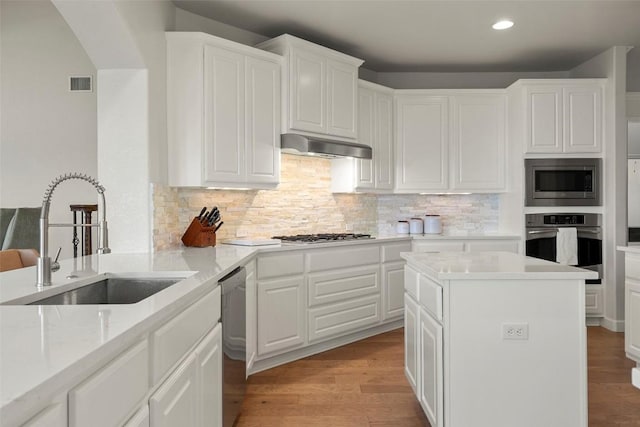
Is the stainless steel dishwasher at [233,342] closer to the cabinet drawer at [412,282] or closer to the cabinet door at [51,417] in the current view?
the cabinet drawer at [412,282]

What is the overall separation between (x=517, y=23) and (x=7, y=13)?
4445 millimetres

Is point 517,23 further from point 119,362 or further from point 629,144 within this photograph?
point 119,362

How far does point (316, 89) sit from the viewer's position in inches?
164

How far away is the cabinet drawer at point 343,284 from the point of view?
391 centimetres

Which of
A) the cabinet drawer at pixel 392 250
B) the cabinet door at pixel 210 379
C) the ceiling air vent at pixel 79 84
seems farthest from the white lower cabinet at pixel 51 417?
the ceiling air vent at pixel 79 84

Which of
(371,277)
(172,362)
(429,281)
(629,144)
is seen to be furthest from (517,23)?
(172,362)

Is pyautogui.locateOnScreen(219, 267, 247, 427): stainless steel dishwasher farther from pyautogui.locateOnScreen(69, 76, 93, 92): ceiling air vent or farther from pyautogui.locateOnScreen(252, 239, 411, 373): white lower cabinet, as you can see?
pyautogui.locateOnScreen(69, 76, 93, 92): ceiling air vent

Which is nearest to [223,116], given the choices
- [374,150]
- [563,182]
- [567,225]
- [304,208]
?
[304,208]

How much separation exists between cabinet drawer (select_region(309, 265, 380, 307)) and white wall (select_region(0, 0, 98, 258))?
7.15 ft

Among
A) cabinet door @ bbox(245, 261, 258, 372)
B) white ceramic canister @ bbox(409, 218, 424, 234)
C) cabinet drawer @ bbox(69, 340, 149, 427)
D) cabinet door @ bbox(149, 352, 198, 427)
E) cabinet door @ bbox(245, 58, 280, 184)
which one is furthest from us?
white ceramic canister @ bbox(409, 218, 424, 234)

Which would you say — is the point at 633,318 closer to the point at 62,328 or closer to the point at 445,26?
the point at 445,26

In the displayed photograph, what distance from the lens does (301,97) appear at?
405 cm

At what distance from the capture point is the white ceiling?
148 inches

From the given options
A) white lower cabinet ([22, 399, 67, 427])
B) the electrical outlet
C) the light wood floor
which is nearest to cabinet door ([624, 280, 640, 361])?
the light wood floor
